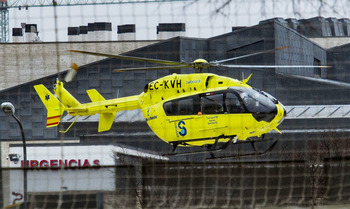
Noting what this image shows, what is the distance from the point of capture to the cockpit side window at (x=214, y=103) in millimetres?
15336

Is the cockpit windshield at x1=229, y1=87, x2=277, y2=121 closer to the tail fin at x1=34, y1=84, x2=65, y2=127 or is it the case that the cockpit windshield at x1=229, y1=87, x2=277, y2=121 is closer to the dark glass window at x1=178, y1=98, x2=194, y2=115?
the dark glass window at x1=178, y1=98, x2=194, y2=115

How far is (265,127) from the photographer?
624 inches

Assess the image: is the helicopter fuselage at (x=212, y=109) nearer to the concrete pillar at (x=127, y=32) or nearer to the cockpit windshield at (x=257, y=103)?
the cockpit windshield at (x=257, y=103)

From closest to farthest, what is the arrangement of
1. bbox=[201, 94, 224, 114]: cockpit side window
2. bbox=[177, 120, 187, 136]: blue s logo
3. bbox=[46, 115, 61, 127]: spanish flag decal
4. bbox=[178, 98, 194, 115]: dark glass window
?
bbox=[201, 94, 224, 114]: cockpit side window < bbox=[178, 98, 194, 115]: dark glass window < bbox=[177, 120, 187, 136]: blue s logo < bbox=[46, 115, 61, 127]: spanish flag decal

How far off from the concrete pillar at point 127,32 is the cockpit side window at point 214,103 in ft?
19.8

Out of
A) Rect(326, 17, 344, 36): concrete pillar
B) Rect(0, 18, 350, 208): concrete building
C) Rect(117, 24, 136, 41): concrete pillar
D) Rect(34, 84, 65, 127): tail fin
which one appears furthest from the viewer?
Rect(34, 84, 65, 127): tail fin

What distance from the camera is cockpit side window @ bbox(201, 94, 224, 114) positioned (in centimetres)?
1534

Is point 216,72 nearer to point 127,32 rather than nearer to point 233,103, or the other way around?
point 233,103

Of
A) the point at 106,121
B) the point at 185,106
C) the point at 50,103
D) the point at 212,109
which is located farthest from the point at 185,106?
the point at 50,103

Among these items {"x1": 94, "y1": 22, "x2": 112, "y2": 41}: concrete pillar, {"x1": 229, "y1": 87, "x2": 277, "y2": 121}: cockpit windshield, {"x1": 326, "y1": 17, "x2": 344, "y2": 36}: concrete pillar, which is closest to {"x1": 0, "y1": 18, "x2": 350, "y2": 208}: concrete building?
{"x1": 326, "y1": 17, "x2": 344, "y2": 36}: concrete pillar

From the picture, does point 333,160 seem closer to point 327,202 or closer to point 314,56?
point 327,202

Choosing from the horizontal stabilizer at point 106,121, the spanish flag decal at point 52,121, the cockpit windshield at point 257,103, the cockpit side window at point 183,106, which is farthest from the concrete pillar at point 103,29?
the spanish flag decal at point 52,121

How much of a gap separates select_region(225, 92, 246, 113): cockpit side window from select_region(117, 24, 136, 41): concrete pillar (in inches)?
242

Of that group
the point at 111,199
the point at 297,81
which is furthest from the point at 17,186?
the point at 297,81
